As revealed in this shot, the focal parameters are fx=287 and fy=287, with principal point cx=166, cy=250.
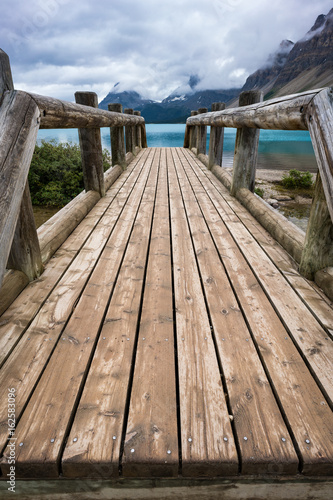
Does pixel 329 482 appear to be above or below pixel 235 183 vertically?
below

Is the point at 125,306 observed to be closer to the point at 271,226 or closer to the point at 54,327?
the point at 54,327

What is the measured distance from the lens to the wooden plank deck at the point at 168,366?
967mm

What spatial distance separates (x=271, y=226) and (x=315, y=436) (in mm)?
2143

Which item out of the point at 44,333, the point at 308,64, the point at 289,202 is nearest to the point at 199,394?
the point at 44,333

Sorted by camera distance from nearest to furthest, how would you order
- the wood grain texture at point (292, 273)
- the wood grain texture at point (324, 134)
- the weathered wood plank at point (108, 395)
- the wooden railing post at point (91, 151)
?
the weathered wood plank at point (108, 395) < the wood grain texture at point (324, 134) < the wood grain texture at point (292, 273) < the wooden railing post at point (91, 151)

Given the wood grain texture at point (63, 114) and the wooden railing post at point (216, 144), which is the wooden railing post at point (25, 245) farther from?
the wooden railing post at point (216, 144)

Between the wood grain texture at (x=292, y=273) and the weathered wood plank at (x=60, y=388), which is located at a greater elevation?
the wood grain texture at (x=292, y=273)

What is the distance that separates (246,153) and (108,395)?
3.47m

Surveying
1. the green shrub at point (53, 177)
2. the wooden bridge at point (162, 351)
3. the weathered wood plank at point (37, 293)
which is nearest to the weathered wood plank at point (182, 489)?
the wooden bridge at point (162, 351)

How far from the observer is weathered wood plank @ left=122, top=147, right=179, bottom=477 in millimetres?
954

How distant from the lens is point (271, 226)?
290cm

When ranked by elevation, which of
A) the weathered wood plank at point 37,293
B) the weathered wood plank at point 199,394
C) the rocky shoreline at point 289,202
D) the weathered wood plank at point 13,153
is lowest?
the rocky shoreline at point 289,202

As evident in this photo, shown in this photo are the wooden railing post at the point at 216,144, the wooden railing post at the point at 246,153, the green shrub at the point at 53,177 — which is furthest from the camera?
the green shrub at the point at 53,177

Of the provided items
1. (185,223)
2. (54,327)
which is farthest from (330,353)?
(185,223)
